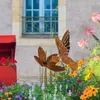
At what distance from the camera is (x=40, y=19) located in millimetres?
14305

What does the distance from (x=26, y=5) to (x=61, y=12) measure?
1.04 m

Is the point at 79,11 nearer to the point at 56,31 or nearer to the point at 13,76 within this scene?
the point at 56,31

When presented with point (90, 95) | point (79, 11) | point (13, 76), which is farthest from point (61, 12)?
point (90, 95)

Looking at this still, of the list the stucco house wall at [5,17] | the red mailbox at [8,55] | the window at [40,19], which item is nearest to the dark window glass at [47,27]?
the window at [40,19]

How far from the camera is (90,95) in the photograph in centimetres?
588

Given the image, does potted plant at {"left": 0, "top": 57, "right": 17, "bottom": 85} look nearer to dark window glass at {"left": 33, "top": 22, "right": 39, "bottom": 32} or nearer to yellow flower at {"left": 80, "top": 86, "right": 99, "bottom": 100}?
yellow flower at {"left": 80, "top": 86, "right": 99, "bottom": 100}

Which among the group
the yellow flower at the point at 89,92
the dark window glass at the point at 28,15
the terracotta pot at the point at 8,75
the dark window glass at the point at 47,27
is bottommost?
the yellow flower at the point at 89,92

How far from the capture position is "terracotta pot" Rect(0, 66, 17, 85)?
709 cm

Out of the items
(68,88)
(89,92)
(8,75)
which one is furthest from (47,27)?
(89,92)

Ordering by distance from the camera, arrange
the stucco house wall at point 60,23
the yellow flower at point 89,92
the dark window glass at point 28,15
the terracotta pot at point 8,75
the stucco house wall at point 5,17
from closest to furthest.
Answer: the yellow flower at point 89,92 < the terracotta pot at point 8,75 < the stucco house wall at point 60,23 < the stucco house wall at point 5,17 < the dark window glass at point 28,15

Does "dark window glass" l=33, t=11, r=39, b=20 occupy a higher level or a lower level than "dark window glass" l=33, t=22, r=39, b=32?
higher

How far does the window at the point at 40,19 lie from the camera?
14.2m

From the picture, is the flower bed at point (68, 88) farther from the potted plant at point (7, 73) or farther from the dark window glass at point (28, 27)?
the dark window glass at point (28, 27)

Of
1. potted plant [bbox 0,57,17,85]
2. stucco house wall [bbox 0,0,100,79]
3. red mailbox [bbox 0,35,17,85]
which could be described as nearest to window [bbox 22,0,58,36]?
stucco house wall [bbox 0,0,100,79]
